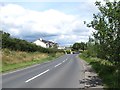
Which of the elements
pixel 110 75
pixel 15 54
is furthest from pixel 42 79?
pixel 15 54

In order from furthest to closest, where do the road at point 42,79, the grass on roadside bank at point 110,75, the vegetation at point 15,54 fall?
the vegetation at point 15,54
the road at point 42,79
the grass on roadside bank at point 110,75

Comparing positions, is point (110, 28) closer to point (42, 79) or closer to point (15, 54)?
point (42, 79)

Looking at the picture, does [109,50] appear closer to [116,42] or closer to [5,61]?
[116,42]

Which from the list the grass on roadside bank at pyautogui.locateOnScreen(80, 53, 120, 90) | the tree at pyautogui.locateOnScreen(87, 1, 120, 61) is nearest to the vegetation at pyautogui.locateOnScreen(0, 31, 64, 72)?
the grass on roadside bank at pyautogui.locateOnScreen(80, 53, 120, 90)

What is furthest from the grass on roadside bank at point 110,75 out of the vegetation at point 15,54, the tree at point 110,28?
the vegetation at point 15,54

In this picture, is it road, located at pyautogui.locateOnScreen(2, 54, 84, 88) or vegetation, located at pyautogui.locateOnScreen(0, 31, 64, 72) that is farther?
vegetation, located at pyautogui.locateOnScreen(0, 31, 64, 72)

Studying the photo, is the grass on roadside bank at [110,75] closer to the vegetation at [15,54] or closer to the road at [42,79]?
the road at [42,79]

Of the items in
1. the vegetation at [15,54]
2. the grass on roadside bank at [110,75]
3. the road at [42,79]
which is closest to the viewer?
the grass on roadside bank at [110,75]

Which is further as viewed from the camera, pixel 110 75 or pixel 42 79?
pixel 42 79

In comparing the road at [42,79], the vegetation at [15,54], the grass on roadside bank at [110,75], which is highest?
the vegetation at [15,54]

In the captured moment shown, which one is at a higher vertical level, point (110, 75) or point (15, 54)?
point (15, 54)

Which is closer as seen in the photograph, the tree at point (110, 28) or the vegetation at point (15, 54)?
the tree at point (110, 28)

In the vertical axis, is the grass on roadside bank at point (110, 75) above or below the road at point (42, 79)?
above

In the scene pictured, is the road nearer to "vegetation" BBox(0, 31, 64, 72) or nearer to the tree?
the tree
